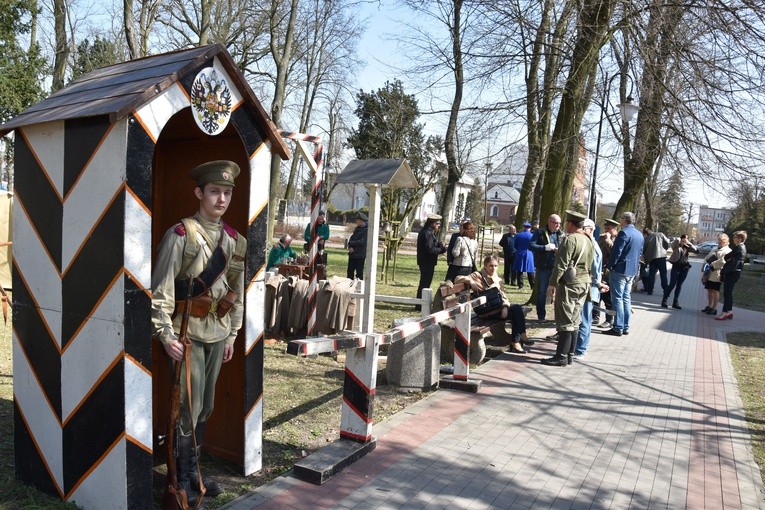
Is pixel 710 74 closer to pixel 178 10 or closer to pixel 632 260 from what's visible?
pixel 632 260

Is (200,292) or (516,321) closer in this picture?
(200,292)

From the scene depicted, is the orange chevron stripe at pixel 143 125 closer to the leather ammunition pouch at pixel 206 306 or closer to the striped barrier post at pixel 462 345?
the leather ammunition pouch at pixel 206 306

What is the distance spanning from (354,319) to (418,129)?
26390 mm

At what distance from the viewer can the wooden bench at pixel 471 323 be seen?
7.76 m

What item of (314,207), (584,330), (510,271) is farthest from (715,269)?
(314,207)

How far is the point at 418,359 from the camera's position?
663 cm

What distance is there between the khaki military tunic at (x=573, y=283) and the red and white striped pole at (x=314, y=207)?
9.99 feet

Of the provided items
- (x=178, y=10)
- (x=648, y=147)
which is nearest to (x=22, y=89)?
(x=178, y=10)

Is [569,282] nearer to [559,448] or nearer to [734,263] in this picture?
[559,448]

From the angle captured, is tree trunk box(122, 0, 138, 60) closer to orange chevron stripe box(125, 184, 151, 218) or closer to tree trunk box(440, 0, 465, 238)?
tree trunk box(440, 0, 465, 238)

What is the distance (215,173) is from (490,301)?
17.8 feet

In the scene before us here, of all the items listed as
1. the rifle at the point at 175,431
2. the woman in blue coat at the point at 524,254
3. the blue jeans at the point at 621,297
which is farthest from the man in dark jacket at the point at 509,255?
the rifle at the point at 175,431

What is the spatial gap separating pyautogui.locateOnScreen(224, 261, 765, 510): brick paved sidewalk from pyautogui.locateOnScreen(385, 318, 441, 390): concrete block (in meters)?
0.34

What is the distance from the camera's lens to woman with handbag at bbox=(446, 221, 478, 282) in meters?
10.5
